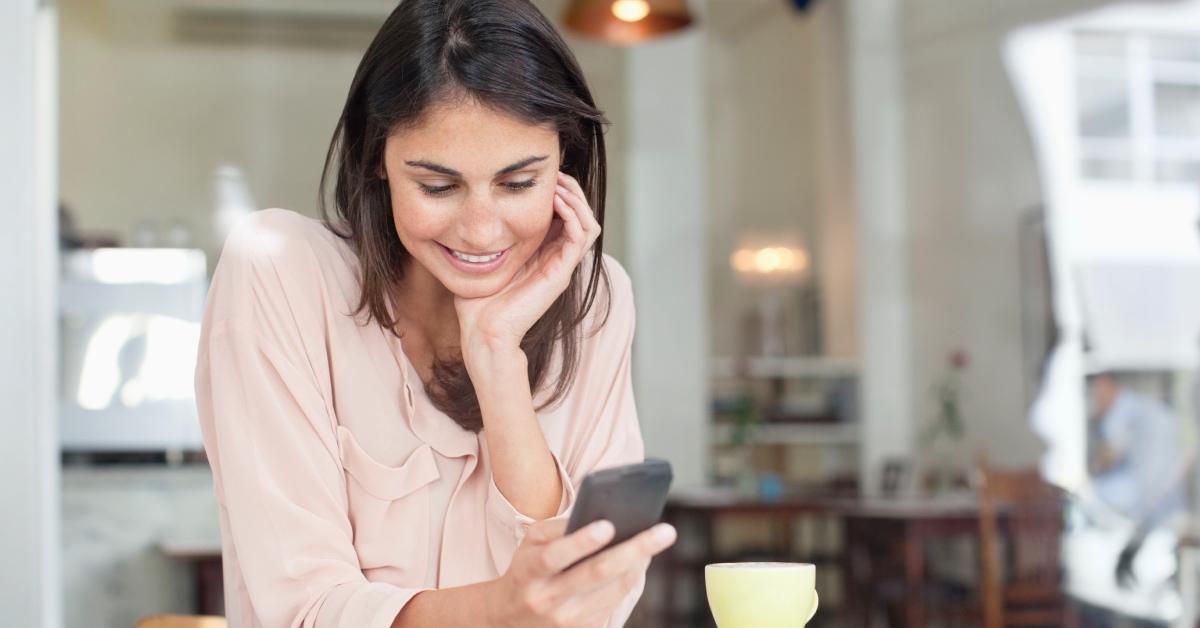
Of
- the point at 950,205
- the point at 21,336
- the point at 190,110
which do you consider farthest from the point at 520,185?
the point at 190,110

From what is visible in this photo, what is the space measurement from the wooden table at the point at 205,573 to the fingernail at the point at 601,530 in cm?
412

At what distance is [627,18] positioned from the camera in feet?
13.9

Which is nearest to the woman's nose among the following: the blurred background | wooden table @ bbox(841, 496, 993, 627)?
the blurred background

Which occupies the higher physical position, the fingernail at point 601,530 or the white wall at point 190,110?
the white wall at point 190,110

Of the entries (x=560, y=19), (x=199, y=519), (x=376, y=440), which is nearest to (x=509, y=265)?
(x=376, y=440)

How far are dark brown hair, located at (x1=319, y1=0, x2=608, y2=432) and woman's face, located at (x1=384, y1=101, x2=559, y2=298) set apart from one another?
15 millimetres

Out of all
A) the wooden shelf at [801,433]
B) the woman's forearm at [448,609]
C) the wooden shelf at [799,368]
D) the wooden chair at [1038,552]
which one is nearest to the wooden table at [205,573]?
the wooden chair at [1038,552]

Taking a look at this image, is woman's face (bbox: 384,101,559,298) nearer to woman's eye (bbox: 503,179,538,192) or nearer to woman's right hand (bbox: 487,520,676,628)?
woman's eye (bbox: 503,179,538,192)

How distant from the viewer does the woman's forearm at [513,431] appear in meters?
1.04

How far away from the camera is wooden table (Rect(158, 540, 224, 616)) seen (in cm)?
456

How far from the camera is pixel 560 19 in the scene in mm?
4039

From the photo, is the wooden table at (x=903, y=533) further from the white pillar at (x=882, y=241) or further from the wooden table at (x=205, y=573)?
the wooden table at (x=205, y=573)


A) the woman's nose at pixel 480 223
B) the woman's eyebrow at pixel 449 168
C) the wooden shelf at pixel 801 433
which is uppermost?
the woman's eyebrow at pixel 449 168

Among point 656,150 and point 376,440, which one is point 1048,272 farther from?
point 376,440
